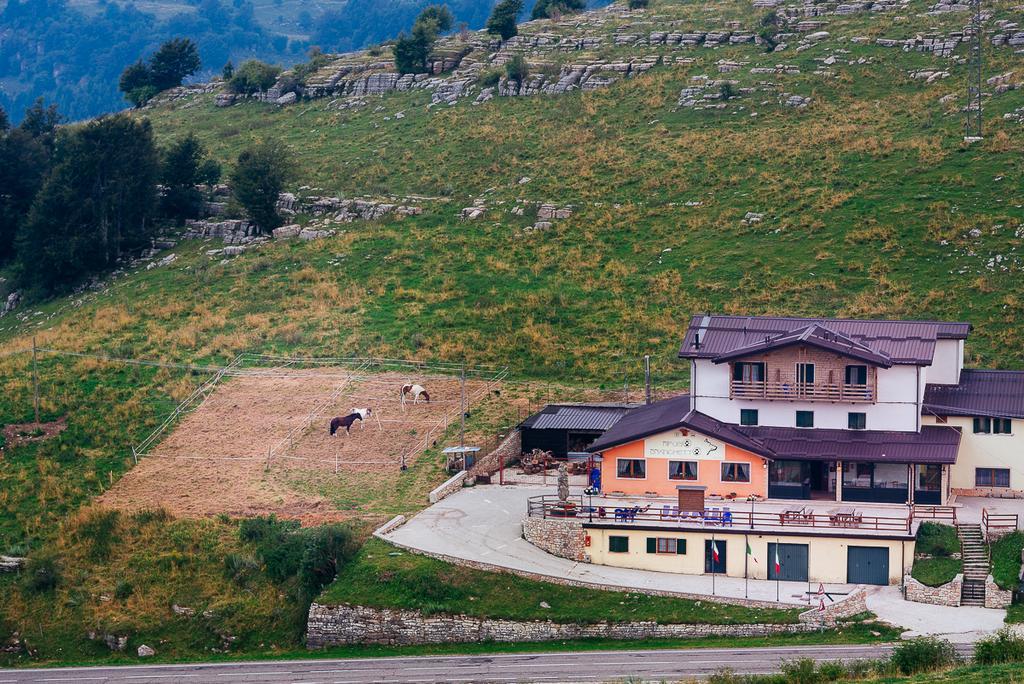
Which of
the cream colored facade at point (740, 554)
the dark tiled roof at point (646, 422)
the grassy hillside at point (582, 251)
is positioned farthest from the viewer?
the grassy hillside at point (582, 251)

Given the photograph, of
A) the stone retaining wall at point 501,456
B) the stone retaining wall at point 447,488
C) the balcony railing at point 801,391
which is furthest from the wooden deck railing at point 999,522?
the stone retaining wall at point 447,488

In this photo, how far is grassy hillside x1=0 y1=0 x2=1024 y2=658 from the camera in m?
76.0

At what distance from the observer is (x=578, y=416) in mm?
69500

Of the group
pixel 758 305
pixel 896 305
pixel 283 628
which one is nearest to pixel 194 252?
pixel 758 305

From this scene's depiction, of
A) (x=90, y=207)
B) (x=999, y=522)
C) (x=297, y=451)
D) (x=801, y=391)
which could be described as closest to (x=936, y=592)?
(x=999, y=522)

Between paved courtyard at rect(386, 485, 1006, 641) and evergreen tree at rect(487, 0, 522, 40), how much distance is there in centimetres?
8438

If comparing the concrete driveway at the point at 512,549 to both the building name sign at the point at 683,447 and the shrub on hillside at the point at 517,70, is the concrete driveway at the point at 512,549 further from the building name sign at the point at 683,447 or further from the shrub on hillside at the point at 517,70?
the shrub on hillside at the point at 517,70

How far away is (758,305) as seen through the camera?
8406 centimetres

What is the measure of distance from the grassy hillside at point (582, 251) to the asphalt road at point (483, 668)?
3313mm

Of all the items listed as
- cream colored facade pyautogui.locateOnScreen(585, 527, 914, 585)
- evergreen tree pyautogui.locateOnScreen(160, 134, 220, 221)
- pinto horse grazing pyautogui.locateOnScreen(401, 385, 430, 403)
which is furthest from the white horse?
evergreen tree pyautogui.locateOnScreen(160, 134, 220, 221)

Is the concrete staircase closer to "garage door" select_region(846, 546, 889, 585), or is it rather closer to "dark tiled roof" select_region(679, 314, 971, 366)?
"garage door" select_region(846, 546, 889, 585)

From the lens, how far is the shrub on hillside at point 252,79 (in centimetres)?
14300

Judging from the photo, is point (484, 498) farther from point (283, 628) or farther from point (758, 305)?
point (758, 305)

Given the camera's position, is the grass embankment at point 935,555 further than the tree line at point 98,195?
No
